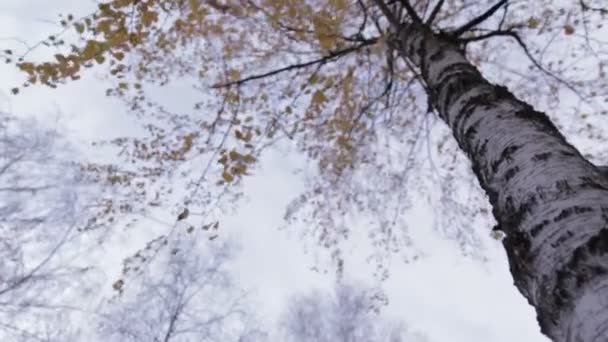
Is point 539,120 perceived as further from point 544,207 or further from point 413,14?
point 413,14

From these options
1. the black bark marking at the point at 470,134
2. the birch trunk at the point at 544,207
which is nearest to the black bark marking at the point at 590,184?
the birch trunk at the point at 544,207

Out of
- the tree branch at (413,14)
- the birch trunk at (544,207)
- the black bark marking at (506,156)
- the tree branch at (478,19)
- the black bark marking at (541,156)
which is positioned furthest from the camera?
the tree branch at (413,14)

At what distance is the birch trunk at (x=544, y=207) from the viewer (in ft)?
3.21

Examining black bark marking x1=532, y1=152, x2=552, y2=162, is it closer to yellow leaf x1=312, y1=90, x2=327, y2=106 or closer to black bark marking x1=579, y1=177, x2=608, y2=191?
black bark marking x1=579, y1=177, x2=608, y2=191

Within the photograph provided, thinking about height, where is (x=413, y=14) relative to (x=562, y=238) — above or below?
above

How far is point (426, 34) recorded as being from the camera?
10.8ft

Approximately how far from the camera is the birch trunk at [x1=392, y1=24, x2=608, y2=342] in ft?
3.21

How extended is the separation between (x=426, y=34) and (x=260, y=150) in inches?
83.9

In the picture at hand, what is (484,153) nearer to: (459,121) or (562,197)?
(459,121)

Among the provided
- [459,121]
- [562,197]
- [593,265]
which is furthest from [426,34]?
[593,265]

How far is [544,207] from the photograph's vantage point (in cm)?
123

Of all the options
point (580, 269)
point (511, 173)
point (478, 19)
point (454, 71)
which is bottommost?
point (580, 269)

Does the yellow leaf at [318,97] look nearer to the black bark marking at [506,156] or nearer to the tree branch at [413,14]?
the tree branch at [413,14]

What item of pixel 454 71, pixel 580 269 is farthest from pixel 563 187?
pixel 454 71
